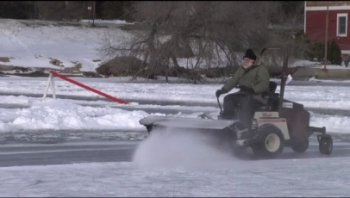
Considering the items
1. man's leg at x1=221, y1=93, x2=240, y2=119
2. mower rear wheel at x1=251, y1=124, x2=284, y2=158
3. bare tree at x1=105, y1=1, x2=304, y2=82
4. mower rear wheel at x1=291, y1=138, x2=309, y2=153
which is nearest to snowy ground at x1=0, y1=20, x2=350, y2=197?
mower rear wheel at x1=291, y1=138, x2=309, y2=153

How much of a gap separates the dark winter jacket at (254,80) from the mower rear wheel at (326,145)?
1718mm

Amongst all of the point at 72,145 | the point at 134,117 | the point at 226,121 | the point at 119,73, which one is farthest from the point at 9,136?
the point at 119,73

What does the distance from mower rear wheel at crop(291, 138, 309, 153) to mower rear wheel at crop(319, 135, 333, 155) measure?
0.28 meters

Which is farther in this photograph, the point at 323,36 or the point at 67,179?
the point at 323,36

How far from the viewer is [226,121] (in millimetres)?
13414

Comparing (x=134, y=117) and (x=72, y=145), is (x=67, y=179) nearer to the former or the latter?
(x=72, y=145)

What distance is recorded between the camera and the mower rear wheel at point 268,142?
13812 mm

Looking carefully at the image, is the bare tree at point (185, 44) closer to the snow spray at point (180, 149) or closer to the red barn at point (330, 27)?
→ the snow spray at point (180, 149)

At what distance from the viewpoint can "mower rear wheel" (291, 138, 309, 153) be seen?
14.8 m

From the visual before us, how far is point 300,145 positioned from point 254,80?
1742mm

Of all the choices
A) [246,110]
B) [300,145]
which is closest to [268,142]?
[246,110]

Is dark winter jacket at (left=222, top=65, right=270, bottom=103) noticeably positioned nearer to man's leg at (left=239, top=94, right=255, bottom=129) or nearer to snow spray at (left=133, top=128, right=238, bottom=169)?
man's leg at (left=239, top=94, right=255, bottom=129)

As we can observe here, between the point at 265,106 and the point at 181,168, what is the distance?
2.23 meters

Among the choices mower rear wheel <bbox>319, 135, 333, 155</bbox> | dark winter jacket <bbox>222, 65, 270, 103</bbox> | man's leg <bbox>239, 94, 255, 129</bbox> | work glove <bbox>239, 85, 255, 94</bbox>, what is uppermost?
dark winter jacket <bbox>222, 65, 270, 103</bbox>
